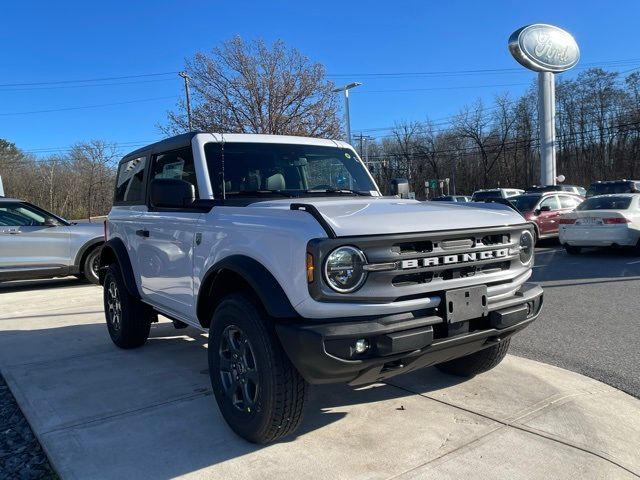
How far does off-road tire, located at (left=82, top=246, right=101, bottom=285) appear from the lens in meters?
10.8

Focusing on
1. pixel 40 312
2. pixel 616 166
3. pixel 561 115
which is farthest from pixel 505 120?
pixel 40 312

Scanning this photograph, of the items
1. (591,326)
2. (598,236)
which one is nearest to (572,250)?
(598,236)

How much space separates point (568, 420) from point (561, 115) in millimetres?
66413

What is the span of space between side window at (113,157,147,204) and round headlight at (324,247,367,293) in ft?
9.81

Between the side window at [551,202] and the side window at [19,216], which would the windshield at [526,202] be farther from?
the side window at [19,216]

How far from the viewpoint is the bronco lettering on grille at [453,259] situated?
294 centimetres

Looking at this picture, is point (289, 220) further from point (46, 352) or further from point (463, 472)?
point (46, 352)

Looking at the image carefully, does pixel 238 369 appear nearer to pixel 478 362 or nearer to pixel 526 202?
pixel 478 362

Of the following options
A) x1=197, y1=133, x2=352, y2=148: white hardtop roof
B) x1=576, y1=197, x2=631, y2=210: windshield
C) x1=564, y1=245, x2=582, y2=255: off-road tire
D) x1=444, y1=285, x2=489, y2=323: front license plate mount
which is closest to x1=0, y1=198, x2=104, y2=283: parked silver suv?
x1=197, y1=133, x2=352, y2=148: white hardtop roof

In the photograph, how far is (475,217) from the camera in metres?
3.35

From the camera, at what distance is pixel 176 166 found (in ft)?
15.1

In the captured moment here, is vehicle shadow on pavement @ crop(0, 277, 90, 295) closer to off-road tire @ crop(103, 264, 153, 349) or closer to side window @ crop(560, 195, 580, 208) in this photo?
off-road tire @ crop(103, 264, 153, 349)

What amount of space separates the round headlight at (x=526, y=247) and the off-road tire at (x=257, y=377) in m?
1.80

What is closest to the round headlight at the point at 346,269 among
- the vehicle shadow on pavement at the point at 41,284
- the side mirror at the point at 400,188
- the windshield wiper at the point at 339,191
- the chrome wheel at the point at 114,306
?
the windshield wiper at the point at 339,191
